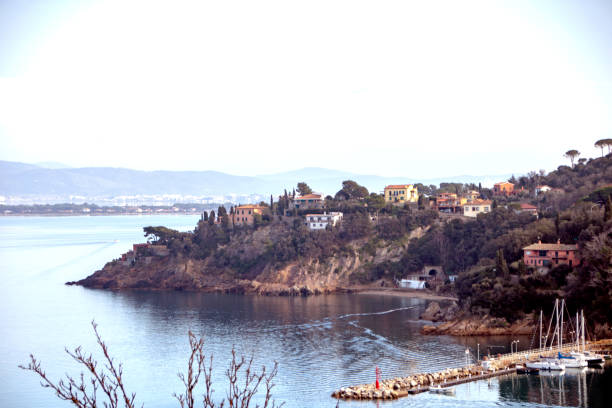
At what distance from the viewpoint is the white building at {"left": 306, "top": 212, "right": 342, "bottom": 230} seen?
75.5 metres

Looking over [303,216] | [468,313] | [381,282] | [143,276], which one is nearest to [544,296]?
[468,313]

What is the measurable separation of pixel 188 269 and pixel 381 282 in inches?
792

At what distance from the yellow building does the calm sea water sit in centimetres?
2342

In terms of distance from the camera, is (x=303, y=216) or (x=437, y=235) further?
(x=303, y=216)

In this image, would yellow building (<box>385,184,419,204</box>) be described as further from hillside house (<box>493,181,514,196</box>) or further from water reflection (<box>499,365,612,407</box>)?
water reflection (<box>499,365,612,407</box>)

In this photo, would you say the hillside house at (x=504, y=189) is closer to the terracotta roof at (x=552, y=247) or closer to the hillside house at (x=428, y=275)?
the hillside house at (x=428, y=275)

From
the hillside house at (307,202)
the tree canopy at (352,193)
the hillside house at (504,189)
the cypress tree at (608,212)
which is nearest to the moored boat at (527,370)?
the cypress tree at (608,212)

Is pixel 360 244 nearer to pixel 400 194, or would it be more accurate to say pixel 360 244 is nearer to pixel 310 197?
pixel 400 194

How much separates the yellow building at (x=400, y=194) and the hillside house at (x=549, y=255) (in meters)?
34.7

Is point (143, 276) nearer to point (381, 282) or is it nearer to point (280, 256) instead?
point (280, 256)

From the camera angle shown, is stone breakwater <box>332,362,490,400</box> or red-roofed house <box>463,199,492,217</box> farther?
red-roofed house <box>463,199,492,217</box>

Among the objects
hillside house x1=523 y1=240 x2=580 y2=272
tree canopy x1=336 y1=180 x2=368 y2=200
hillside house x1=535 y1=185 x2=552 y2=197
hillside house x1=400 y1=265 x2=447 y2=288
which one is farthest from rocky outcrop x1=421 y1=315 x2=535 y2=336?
tree canopy x1=336 y1=180 x2=368 y2=200

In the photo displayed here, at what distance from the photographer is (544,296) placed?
42.8m

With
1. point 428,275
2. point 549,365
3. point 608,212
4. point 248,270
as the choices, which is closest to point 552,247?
point 608,212
